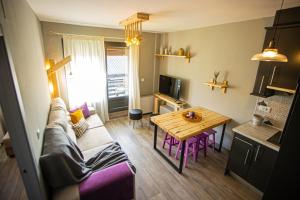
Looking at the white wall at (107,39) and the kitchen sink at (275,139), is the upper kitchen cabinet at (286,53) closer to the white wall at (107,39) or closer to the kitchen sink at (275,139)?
the kitchen sink at (275,139)

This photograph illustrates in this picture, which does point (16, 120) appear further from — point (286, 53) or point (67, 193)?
point (286, 53)

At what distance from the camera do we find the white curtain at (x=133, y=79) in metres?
4.49

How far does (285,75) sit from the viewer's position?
2.13m

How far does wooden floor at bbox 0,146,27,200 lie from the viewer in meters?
2.29

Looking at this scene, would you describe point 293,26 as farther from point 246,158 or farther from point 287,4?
point 246,158

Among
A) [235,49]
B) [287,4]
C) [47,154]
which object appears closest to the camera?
[47,154]

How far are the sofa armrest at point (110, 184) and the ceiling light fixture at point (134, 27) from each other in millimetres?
1953

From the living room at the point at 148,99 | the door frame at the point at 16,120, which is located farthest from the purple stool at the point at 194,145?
the door frame at the point at 16,120

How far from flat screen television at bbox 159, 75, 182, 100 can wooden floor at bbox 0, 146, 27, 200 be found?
12.2 ft

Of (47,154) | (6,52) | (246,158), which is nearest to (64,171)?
(47,154)

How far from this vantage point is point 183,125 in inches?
113

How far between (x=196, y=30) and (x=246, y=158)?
2.99 m

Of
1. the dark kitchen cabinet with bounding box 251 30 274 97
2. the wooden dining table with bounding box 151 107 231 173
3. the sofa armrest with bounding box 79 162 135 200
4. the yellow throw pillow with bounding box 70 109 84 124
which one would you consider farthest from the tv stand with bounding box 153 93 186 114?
the sofa armrest with bounding box 79 162 135 200

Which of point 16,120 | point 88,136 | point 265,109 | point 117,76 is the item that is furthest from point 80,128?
point 265,109
